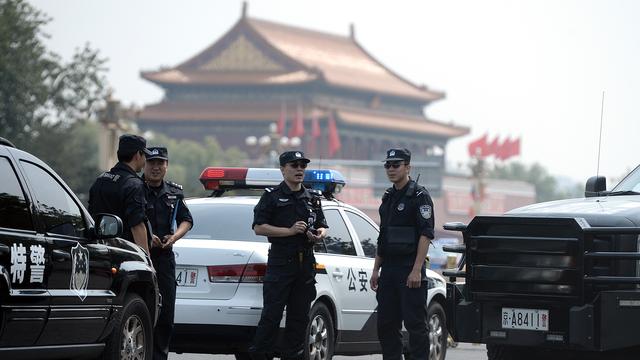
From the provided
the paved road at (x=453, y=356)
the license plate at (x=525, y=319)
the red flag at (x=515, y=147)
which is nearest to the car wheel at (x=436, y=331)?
the paved road at (x=453, y=356)

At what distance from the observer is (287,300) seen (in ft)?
36.4

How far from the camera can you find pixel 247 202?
12.0 metres

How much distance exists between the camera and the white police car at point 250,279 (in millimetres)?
11172

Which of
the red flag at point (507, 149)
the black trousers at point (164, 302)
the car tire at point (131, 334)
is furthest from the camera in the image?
the red flag at point (507, 149)

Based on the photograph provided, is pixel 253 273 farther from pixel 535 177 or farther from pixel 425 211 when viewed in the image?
pixel 535 177

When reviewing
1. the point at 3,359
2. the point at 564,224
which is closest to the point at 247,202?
the point at 564,224

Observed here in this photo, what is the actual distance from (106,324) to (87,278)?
39 centimetres

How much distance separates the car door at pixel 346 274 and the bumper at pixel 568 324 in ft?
5.66

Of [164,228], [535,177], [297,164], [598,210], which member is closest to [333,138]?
[535,177]

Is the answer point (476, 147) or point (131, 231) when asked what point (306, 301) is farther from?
point (476, 147)

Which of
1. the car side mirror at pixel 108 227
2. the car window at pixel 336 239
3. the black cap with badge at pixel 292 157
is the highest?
the black cap with badge at pixel 292 157

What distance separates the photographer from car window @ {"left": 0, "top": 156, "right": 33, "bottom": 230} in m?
8.17

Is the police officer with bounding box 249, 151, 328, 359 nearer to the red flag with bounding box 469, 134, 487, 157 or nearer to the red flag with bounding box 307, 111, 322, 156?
the red flag with bounding box 469, 134, 487, 157

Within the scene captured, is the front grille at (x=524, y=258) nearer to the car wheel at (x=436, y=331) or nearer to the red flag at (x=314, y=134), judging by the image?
the car wheel at (x=436, y=331)
